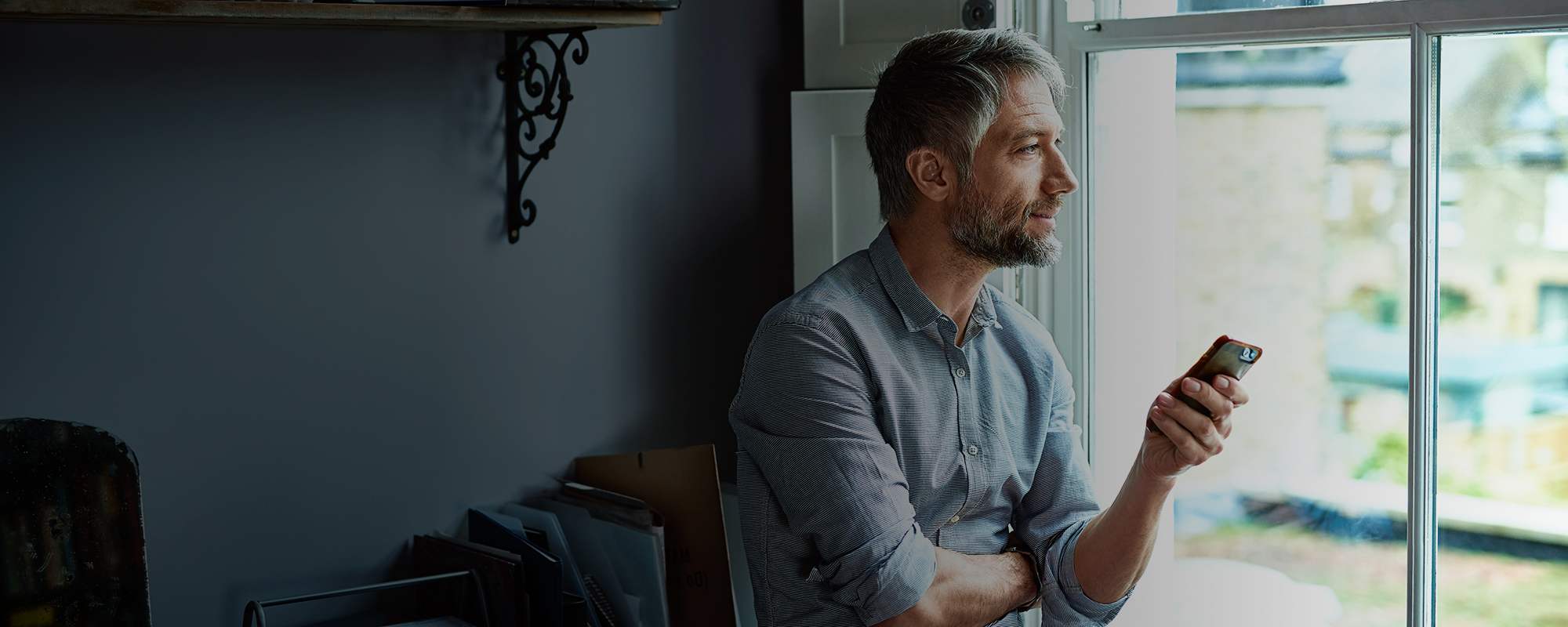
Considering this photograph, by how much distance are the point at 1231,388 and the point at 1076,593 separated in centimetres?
38

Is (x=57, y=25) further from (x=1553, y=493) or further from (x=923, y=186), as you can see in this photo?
(x=1553, y=493)

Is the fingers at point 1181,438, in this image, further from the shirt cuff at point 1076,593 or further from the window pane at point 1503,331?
the window pane at point 1503,331

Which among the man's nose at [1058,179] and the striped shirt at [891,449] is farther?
the man's nose at [1058,179]

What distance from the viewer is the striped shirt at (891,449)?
158 cm

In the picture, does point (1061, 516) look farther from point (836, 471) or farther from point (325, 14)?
point (325, 14)

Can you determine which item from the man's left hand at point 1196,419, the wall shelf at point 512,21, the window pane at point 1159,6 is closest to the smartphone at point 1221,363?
the man's left hand at point 1196,419

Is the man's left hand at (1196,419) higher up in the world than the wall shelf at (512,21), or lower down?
lower down

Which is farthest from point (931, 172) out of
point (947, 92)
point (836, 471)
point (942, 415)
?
point (836, 471)

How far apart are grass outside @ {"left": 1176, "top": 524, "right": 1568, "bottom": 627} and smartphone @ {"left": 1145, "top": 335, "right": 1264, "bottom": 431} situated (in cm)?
47

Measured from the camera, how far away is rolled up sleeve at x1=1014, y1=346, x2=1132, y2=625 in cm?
175

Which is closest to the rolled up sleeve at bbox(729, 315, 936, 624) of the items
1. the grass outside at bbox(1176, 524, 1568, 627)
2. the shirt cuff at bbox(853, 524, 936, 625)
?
the shirt cuff at bbox(853, 524, 936, 625)

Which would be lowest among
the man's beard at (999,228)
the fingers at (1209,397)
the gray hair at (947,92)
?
the fingers at (1209,397)

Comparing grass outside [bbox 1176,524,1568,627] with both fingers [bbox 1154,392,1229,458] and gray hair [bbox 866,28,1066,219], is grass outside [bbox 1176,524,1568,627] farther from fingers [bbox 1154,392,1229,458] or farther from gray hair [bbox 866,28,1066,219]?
gray hair [bbox 866,28,1066,219]

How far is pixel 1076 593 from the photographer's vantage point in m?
1.74
